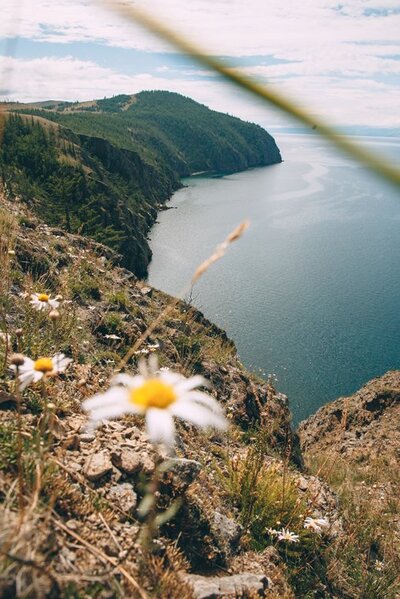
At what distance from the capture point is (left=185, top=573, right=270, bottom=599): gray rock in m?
2.48

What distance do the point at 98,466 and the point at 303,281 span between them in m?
39.7

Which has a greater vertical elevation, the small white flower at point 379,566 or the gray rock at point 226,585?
the gray rock at point 226,585

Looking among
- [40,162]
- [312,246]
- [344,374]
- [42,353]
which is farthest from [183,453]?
[40,162]

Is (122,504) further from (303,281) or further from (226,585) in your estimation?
(303,281)

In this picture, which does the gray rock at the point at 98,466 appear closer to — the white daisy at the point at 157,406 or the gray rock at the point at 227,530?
the gray rock at the point at 227,530

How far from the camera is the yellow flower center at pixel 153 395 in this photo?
3.69 ft

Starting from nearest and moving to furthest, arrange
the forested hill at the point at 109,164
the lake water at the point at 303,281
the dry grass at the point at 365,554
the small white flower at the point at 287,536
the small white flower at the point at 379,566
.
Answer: the small white flower at the point at 287,536 → the dry grass at the point at 365,554 → the small white flower at the point at 379,566 → the lake water at the point at 303,281 → the forested hill at the point at 109,164

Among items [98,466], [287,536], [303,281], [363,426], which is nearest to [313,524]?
[287,536]

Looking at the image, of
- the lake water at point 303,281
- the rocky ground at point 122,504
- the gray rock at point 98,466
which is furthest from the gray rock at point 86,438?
the lake water at point 303,281

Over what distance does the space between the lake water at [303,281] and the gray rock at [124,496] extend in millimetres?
2418

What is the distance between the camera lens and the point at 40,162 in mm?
53656

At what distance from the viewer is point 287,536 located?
3830 mm

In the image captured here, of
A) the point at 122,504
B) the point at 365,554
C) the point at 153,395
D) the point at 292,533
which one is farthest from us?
the point at 365,554

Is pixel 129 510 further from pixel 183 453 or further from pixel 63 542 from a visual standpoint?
pixel 183 453
